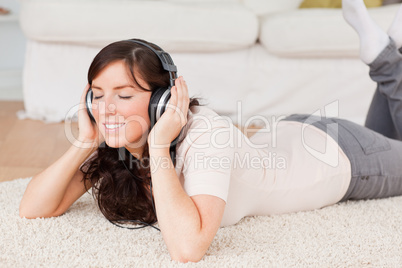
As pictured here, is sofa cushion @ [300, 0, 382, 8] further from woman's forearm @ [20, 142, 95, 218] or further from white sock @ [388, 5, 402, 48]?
woman's forearm @ [20, 142, 95, 218]

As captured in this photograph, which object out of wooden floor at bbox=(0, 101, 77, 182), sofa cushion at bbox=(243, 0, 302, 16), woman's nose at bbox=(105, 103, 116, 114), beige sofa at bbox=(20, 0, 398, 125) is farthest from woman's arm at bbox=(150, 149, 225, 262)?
sofa cushion at bbox=(243, 0, 302, 16)

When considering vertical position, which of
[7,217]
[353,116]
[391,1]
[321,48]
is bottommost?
[353,116]

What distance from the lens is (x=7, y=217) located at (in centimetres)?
129

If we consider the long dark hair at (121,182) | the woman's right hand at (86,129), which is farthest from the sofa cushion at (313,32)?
the woman's right hand at (86,129)

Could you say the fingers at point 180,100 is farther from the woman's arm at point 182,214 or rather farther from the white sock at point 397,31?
the white sock at point 397,31

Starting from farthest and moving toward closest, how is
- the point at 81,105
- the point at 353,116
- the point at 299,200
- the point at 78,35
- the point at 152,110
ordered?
the point at 353,116 → the point at 78,35 → the point at 299,200 → the point at 81,105 → the point at 152,110

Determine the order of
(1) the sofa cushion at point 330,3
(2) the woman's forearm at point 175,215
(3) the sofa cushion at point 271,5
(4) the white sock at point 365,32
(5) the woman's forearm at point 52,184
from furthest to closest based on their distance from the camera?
(3) the sofa cushion at point 271,5
(1) the sofa cushion at point 330,3
(4) the white sock at point 365,32
(5) the woman's forearm at point 52,184
(2) the woman's forearm at point 175,215

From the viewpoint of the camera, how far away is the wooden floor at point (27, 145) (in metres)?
1.83

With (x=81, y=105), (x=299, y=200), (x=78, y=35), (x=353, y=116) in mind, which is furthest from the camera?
(x=353, y=116)

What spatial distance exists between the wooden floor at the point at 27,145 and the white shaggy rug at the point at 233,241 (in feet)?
1.26

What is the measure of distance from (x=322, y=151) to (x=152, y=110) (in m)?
0.57

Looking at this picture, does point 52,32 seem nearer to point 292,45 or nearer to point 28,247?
point 292,45

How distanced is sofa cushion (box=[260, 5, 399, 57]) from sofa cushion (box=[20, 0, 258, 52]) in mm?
102

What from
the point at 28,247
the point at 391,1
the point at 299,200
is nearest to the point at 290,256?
the point at 299,200
